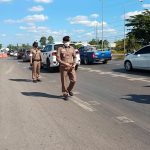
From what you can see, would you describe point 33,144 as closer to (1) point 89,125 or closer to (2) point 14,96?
(1) point 89,125

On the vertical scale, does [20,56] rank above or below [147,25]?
below

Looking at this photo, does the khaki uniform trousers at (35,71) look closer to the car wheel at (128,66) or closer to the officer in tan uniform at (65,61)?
the officer in tan uniform at (65,61)

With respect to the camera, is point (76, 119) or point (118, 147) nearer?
point (118, 147)

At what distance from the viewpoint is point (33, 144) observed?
21.5 ft

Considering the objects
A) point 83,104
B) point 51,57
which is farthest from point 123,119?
point 51,57

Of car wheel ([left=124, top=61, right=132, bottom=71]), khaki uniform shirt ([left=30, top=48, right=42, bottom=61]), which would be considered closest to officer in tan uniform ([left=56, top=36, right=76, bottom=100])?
khaki uniform shirt ([left=30, top=48, right=42, bottom=61])

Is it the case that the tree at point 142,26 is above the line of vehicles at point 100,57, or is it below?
above

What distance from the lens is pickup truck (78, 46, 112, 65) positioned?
30288mm

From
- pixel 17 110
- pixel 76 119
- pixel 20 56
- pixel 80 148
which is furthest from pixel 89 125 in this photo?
pixel 20 56

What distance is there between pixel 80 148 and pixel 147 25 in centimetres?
5141

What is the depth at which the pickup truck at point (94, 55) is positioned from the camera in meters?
30.3

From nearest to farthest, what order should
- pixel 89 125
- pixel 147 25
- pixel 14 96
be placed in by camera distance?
pixel 89 125, pixel 14 96, pixel 147 25

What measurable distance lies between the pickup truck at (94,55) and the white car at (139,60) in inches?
296

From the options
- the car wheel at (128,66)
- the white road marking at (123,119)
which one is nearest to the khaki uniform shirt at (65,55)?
the white road marking at (123,119)
